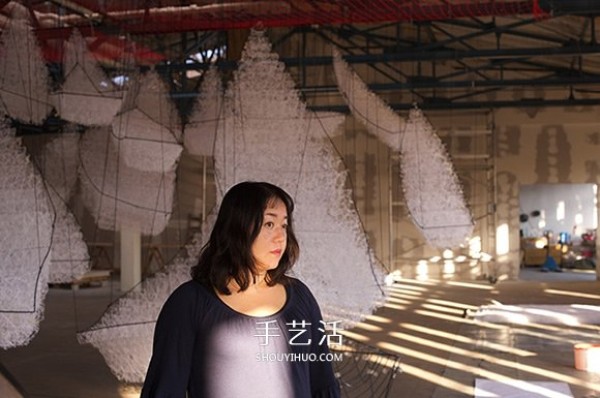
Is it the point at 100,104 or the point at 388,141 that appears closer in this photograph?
the point at 100,104

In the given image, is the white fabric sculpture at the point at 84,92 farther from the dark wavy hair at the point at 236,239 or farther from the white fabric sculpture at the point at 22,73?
the dark wavy hair at the point at 236,239

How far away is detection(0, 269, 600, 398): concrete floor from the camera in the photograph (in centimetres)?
602

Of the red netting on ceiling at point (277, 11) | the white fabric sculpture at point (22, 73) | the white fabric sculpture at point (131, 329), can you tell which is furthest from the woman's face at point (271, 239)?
the red netting on ceiling at point (277, 11)

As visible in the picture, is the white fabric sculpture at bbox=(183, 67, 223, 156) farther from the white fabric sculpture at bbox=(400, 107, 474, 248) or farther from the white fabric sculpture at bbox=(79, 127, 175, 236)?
the white fabric sculpture at bbox=(400, 107, 474, 248)

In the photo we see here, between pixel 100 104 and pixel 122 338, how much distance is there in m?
1.55

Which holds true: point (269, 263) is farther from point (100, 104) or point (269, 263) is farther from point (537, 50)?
point (537, 50)

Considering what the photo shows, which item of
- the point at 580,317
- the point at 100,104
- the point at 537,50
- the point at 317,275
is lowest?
the point at 580,317

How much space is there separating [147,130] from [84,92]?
1.57 ft

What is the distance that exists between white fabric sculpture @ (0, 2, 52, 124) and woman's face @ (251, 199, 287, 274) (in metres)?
3.45

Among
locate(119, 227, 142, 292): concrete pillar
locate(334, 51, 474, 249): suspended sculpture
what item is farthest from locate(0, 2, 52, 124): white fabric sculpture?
locate(119, 227, 142, 292): concrete pillar

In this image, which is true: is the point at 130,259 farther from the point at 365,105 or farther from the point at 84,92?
the point at 84,92

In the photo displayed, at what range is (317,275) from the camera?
4.88 metres

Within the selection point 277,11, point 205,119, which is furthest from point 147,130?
point 277,11

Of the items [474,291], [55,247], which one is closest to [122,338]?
[55,247]
